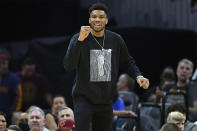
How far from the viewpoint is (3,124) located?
8.30 metres

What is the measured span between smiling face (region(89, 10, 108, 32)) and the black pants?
2.22ft

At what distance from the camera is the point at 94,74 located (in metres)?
5.76

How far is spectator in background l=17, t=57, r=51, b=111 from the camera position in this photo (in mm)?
11688

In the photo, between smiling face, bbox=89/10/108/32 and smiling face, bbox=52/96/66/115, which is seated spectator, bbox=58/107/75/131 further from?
smiling face, bbox=89/10/108/32

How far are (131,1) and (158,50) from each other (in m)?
1.24

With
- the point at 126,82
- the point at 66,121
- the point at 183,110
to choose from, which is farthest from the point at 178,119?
the point at 126,82

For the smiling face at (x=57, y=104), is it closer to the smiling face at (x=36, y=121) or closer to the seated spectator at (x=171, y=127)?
the smiling face at (x=36, y=121)


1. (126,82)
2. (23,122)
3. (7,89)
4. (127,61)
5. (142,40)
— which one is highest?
(142,40)

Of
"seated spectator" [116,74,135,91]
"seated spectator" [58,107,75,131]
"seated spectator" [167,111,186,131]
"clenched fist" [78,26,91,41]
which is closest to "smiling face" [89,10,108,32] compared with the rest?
"clenched fist" [78,26,91,41]

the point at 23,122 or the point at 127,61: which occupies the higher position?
the point at 127,61

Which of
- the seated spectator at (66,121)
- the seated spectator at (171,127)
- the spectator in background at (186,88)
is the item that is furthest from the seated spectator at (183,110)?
the seated spectator at (66,121)

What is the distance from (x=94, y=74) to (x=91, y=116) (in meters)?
0.39

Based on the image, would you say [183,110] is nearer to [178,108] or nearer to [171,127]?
[178,108]

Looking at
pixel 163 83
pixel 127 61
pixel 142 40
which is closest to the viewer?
pixel 127 61
